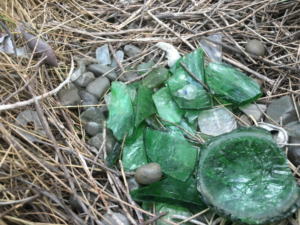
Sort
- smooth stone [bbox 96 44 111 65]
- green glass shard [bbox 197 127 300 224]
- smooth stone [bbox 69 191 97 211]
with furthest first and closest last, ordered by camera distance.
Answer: smooth stone [bbox 96 44 111 65] → smooth stone [bbox 69 191 97 211] → green glass shard [bbox 197 127 300 224]

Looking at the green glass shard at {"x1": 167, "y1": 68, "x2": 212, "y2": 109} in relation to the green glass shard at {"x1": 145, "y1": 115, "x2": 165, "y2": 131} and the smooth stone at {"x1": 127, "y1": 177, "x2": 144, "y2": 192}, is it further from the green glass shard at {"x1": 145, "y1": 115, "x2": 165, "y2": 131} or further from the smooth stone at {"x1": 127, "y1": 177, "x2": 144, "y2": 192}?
the smooth stone at {"x1": 127, "y1": 177, "x2": 144, "y2": 192}

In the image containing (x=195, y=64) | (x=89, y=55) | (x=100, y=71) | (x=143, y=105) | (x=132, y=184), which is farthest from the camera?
(x=89, y=55)

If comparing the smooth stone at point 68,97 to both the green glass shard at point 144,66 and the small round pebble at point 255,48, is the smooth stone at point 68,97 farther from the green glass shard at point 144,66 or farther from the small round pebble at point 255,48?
the small round pebble at point 255,48

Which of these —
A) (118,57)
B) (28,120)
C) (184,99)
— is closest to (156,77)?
(184,99)

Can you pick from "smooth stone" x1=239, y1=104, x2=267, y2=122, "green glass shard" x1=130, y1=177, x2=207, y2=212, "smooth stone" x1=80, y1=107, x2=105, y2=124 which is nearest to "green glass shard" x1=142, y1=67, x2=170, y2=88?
"smooth stone" x1=80, y1=107, x2=105, y2=124

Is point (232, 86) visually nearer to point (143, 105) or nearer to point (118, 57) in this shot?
point (143, 105)

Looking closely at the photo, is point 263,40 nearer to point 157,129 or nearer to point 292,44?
point 292,44
